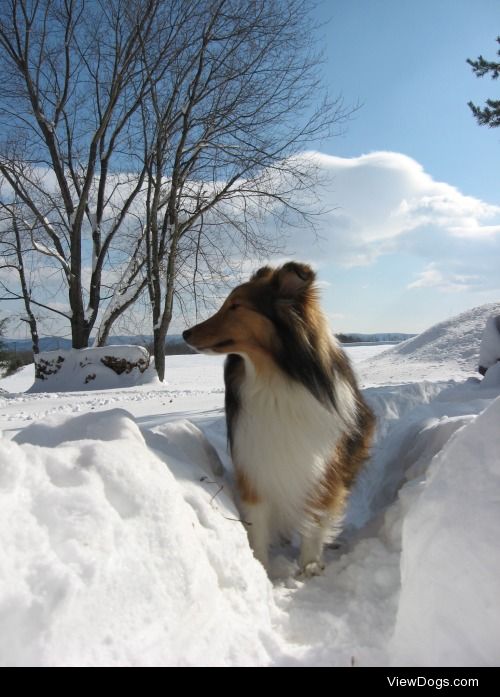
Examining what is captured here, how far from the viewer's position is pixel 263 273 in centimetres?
299

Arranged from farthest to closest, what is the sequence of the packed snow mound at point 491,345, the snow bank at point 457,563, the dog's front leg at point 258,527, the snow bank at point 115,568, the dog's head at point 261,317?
the packed snow mound at point 491,345
the dog's head at point 261,317
the dog's front leg at point 258,527
the snow bank at point 457,563
the snow bank at point 115,568

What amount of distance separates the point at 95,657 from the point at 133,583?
0.25 m

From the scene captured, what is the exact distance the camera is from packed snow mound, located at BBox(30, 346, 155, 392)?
1180 cm

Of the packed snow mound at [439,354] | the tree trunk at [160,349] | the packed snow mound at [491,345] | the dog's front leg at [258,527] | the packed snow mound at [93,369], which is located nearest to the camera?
the dog's front leg at [258,527]

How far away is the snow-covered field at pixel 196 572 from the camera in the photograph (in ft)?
4.13

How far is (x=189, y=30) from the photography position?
12102 millimetres

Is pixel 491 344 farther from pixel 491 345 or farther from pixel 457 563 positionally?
pixel 457 563

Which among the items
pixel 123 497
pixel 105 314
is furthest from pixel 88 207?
pixel 123 497

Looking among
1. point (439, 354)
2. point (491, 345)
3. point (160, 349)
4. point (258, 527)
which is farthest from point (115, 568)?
point (439, 354)

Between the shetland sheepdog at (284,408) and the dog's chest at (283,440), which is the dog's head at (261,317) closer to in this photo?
the shetland sheepdog at (284,408)

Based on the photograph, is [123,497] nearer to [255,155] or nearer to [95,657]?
[95,657]

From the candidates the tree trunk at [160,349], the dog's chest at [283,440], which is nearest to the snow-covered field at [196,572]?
the dog's chest at [283,440]

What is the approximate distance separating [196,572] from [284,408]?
117cm

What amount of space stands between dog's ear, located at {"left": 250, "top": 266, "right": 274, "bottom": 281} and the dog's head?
120 millimetres
